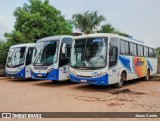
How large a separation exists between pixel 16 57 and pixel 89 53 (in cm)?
738

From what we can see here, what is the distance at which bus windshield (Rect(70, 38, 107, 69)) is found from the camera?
1205 cm

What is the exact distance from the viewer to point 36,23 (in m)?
24.4

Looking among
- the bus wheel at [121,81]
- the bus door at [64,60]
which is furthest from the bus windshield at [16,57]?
the bus wheel at [121,81]

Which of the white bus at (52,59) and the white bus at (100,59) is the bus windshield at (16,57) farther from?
the white bus at (100,59)

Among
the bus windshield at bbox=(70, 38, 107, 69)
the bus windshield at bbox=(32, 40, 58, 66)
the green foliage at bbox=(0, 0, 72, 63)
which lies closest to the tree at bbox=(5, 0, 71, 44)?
the green foliage at bbox=(0, 0, 72, 63)

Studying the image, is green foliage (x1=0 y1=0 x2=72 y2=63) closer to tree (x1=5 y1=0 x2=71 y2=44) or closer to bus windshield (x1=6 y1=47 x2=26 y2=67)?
tree (x1=5 y1=0 x2=71 y2=44)

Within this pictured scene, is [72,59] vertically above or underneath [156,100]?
above

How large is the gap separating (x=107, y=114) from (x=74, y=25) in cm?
2089

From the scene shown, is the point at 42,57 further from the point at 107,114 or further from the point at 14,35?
the point at 14,35

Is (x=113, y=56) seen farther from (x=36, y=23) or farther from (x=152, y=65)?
(x=36, y=23)

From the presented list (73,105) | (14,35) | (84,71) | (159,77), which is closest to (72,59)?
(84,71)

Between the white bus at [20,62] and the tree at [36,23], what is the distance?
5.48m

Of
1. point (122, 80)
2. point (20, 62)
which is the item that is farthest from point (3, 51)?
point (122, 80)

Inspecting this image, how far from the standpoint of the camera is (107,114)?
7.48 m
